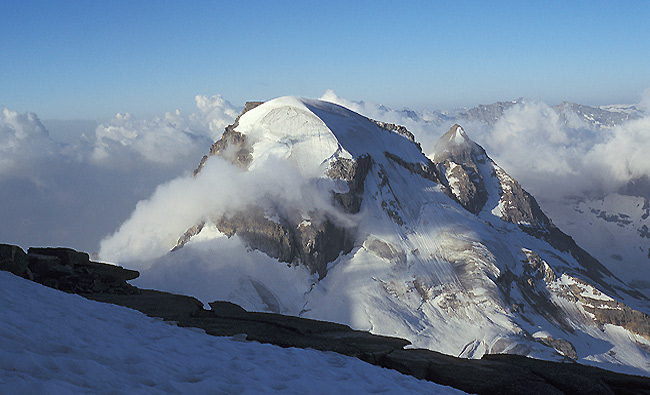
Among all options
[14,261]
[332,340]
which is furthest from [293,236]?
[332,340]

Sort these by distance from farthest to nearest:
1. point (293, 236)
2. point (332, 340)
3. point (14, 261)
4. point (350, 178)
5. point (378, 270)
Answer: point (350, 178) → point (293, 236) → point (378, 270) → point (14, 261) → point (332, 340)

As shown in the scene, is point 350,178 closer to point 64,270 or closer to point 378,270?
point 378,270

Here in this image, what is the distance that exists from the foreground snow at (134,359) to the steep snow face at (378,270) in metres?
126

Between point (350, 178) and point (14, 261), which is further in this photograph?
point (350, 178)

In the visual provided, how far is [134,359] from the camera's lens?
15.1 m

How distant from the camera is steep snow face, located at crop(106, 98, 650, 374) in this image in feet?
489

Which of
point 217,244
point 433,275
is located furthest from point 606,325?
point 217,244

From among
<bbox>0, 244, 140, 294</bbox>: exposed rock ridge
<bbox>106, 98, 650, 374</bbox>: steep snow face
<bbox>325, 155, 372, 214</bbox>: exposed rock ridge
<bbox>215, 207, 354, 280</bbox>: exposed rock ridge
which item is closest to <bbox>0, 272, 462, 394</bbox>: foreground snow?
<bbox>0, 244, 140, 294</bbox>: exposed rock ridge

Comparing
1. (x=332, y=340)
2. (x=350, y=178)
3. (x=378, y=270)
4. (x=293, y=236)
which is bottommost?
(x=378, y=270)

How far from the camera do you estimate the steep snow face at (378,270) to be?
489 ft

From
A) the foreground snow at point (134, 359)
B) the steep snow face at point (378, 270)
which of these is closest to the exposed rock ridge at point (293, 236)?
the steep snow face at point (378, 270)

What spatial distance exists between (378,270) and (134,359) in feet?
513

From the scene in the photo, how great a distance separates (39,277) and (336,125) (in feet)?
576

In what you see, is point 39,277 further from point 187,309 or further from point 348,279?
point 348,279
